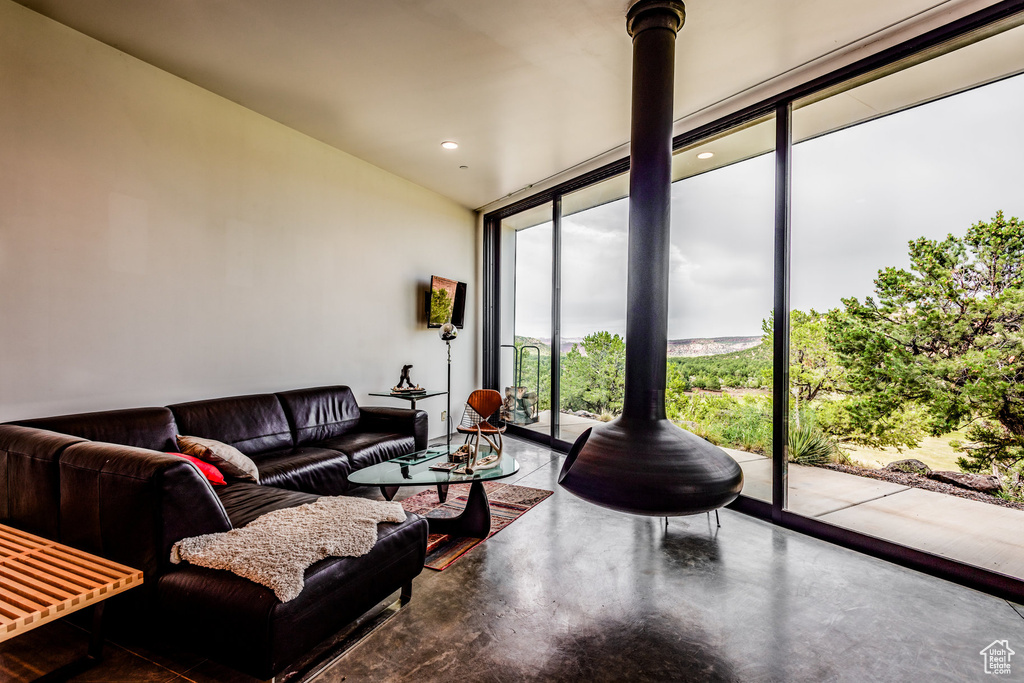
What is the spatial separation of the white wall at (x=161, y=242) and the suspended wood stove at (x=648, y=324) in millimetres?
2852

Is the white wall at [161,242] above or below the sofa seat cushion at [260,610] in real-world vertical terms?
above

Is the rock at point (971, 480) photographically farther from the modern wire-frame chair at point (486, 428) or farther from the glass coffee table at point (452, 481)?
the modern wire-frame chair at point (486, 428)

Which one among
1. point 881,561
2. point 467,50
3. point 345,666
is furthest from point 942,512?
point 467,50

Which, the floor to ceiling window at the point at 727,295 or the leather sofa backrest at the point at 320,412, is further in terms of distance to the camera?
the leather sofa backrest at the point at 320,412

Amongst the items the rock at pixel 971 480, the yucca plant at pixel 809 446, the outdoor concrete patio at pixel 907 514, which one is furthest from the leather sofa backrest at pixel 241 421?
the rock at pixel 971 480

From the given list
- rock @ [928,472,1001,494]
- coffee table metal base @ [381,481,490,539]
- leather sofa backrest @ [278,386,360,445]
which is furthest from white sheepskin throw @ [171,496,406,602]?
rock @ [928,472,1001,494]

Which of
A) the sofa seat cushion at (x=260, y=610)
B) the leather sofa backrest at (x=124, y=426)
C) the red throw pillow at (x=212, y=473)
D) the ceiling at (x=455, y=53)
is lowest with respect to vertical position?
the sofa seat cushion at (x=260, y=610)

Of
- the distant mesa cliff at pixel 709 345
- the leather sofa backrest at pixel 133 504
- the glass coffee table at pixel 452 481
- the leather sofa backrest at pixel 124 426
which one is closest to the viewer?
the leather sofa backrest at pixel 133 504

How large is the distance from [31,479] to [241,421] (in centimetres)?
139

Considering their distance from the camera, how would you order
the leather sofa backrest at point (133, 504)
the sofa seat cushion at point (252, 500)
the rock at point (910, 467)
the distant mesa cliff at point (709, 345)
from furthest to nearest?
1. the distant mesa cliff at point (709, 345)
2. the rock at point (910, 467)
3. the sofa seat cushion at point (252, 500)
4. the leather sofa backrest at point (133, 504)

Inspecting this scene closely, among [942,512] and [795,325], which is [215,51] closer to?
[795,325]

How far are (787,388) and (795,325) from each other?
1.38ft

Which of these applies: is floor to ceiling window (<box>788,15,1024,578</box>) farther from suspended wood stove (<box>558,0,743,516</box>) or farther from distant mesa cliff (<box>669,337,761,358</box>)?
suspended wood stove (<box>558,0,743,516</box>)

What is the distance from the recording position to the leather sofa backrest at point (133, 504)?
5.37ft
